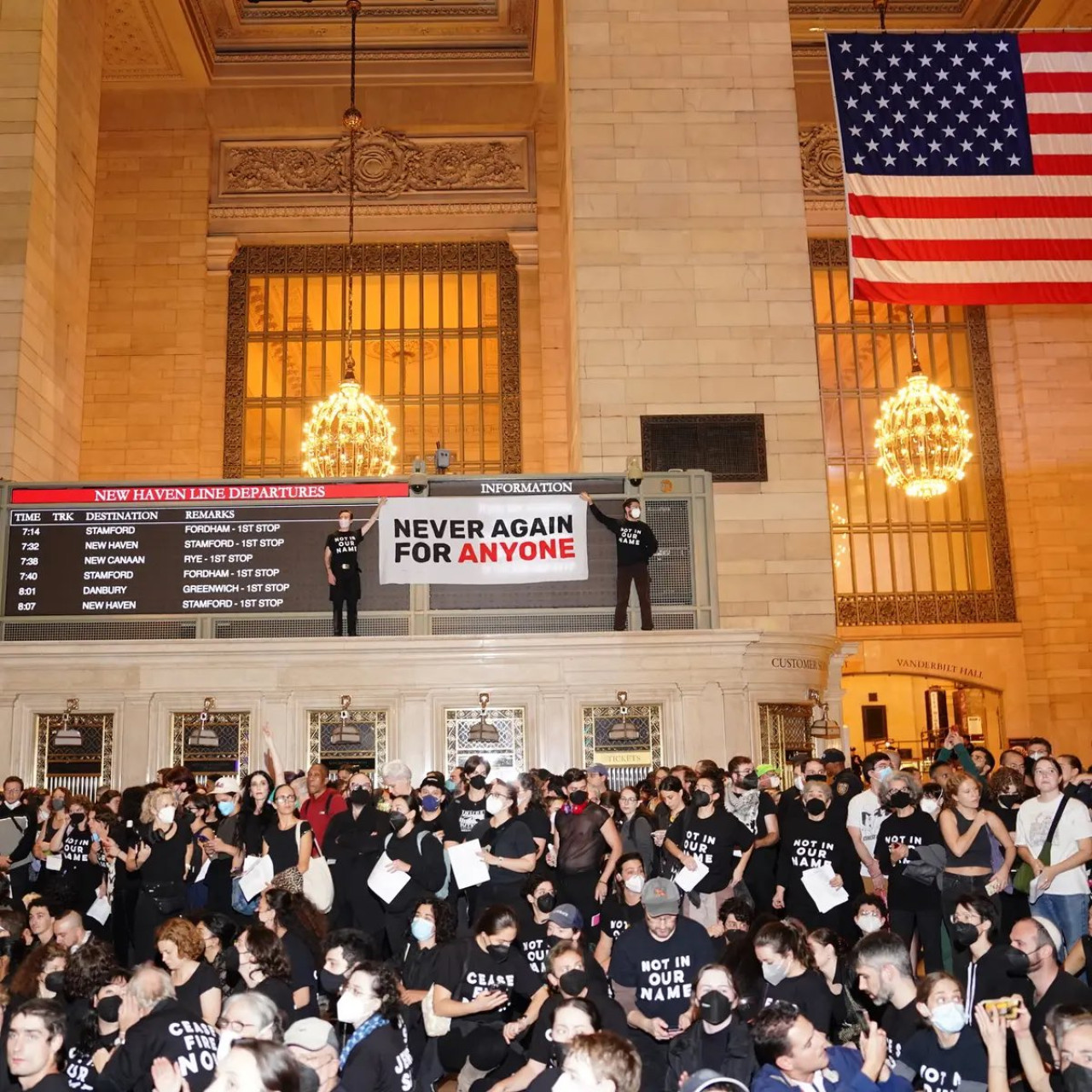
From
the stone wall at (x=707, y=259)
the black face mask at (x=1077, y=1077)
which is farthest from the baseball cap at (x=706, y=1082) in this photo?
the stone wall at (x=707, y=259)

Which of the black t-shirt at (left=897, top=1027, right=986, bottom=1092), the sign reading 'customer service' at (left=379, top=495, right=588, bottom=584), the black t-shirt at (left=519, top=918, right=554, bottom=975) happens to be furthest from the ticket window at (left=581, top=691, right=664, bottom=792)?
the black t-shirt at (left=897, top=1027, right=986, bottom=1092)

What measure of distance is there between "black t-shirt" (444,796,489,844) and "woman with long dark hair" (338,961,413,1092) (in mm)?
3736

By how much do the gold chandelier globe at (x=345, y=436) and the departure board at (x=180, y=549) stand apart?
624 centimetres

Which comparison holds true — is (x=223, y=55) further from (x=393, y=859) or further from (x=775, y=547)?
(x=393, y=859)

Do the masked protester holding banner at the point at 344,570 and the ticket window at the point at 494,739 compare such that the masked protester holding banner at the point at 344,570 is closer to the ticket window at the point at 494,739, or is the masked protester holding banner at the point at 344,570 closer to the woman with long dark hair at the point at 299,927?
Answer: the ticket window at the point at 494,739

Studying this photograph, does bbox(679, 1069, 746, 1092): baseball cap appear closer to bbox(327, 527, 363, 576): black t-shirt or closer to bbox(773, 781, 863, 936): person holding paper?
bbox(773, 781, 863, 936): person holding paper

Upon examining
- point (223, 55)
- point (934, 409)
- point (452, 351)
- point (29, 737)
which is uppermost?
point (223, 55)

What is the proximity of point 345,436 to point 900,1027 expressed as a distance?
1618cm

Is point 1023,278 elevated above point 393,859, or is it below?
above

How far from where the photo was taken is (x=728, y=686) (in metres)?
13.8

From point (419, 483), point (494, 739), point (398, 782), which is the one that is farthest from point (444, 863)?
point (419, 483)

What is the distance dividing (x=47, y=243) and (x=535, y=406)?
36.2 ft

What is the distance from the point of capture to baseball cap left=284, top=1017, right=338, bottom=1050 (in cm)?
513

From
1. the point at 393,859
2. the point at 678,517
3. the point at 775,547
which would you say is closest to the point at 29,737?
the point at 393,859
